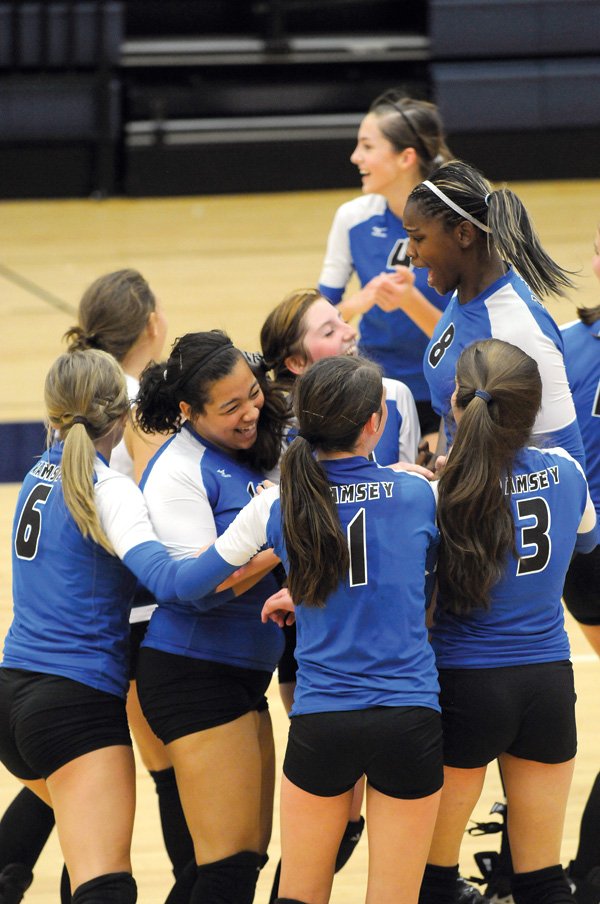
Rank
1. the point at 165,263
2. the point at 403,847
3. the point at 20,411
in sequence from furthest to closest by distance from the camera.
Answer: the point at 165,263
the point at 20,411
the point at 403,847

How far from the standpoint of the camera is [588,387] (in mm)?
3123

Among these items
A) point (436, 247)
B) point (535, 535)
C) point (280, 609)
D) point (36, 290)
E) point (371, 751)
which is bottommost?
point (36, 290)

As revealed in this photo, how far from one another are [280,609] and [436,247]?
2.93 ft

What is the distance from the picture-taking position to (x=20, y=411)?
6836mm

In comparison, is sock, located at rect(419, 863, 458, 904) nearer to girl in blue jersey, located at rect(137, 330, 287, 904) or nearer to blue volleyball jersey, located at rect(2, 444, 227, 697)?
girl in blue jersey, located at rect(137, 330, 287, 904)

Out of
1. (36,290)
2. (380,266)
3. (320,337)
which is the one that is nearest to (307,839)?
(320,337)

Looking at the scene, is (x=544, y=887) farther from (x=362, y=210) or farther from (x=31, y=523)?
Result: (x=362, y=210)

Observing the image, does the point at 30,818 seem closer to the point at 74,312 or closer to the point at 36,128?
the point at 74,312

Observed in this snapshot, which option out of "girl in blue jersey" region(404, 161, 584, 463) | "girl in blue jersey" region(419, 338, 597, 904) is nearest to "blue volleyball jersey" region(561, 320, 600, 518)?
"girl in blue jersey" region(404, 161, 584, 463)

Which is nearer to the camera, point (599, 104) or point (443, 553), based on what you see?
point (443, 553)

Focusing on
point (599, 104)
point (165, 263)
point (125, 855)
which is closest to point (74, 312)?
point (165, 263)

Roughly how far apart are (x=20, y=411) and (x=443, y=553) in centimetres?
480

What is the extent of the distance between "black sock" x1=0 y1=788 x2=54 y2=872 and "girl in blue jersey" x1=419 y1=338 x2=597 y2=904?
94 centimetres

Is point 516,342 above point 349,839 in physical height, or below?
above
